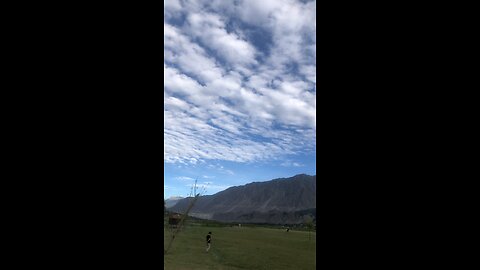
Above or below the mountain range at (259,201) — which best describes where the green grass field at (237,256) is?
above

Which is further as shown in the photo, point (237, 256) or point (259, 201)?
point (259, 201)

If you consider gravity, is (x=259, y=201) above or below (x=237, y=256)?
below

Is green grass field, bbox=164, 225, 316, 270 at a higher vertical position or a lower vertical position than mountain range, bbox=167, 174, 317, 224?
higher

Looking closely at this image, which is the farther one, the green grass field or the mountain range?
the mountain range

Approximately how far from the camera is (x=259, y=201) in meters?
175

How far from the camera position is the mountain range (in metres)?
153

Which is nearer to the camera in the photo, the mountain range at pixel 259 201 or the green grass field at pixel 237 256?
the green grass field at pixel 237 256

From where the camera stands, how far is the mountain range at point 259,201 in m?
153
